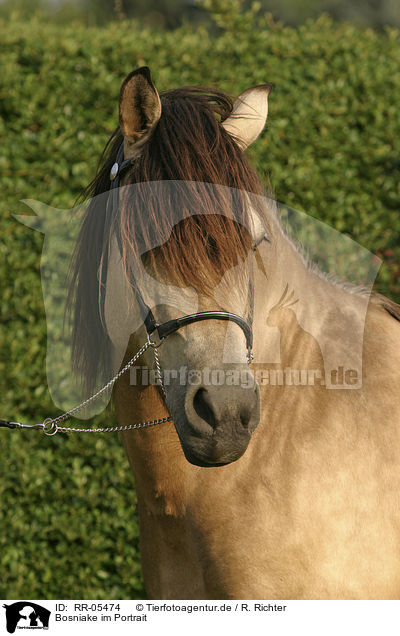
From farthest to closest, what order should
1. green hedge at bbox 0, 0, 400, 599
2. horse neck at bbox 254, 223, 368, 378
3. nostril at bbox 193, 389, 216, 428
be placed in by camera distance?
green hedge at bbox 0, 0, 400, 599 < horse neck at bbox 254, 223, 368, 378 < nostril at bbox 193, 389, 216, 428

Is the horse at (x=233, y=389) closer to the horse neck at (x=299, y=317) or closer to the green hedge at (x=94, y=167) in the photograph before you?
the horse neck at (x=299, y=317)

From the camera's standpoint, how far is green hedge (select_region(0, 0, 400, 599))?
4090 millimetres

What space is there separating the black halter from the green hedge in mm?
2281

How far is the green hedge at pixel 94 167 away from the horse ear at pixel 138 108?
234 cm

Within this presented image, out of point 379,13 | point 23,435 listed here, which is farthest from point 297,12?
point 23,435

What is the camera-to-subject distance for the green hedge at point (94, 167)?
409 centimetres

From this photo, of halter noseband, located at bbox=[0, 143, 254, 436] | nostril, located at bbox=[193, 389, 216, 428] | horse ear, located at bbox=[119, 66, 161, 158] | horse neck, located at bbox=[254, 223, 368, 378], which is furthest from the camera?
horse neck, located at bbox=[254, 223, 368, 378]

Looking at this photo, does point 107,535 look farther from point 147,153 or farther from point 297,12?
point 297,12

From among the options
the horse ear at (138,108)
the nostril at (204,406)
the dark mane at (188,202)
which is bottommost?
the nostril at (204,406)

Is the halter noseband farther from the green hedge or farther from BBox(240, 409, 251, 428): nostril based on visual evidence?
the green hedge

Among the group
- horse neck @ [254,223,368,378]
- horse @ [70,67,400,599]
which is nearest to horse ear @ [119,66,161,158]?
horse @ [70,67,400,599]
